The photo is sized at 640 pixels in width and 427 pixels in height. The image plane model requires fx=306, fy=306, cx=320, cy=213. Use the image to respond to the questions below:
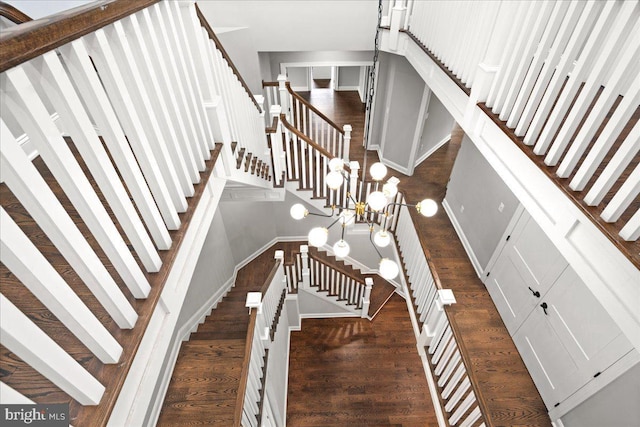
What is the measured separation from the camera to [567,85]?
1623 mm

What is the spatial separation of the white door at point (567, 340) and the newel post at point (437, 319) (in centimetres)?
107

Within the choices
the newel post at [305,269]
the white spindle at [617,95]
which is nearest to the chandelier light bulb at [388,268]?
the white spindle at [617,95]

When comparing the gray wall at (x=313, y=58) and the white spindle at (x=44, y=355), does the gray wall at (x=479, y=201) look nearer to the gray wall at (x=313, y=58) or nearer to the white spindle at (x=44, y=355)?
the gray wall at (x=313, y=58)

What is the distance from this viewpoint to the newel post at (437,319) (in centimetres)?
287

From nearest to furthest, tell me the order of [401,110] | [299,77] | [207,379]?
[207,379] < [401,110] < [299,77]

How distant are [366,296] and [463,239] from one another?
186 cm

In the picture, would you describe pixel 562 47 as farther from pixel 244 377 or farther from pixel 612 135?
pixel 244 377

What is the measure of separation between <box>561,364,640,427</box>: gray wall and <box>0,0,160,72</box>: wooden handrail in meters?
3.82

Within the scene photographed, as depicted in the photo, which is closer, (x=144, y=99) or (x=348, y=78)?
(x=144, y=99)

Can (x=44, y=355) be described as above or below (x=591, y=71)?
below

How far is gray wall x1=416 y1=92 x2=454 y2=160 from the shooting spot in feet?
19.5

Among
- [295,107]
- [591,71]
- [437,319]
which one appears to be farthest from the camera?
[295,107]

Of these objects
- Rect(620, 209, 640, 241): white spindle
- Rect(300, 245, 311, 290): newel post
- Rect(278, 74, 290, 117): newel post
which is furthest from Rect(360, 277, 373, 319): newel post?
Rect(620, 209, 640, 241): white spindle

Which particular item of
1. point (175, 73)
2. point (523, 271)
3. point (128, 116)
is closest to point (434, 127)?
point (523, 271)
